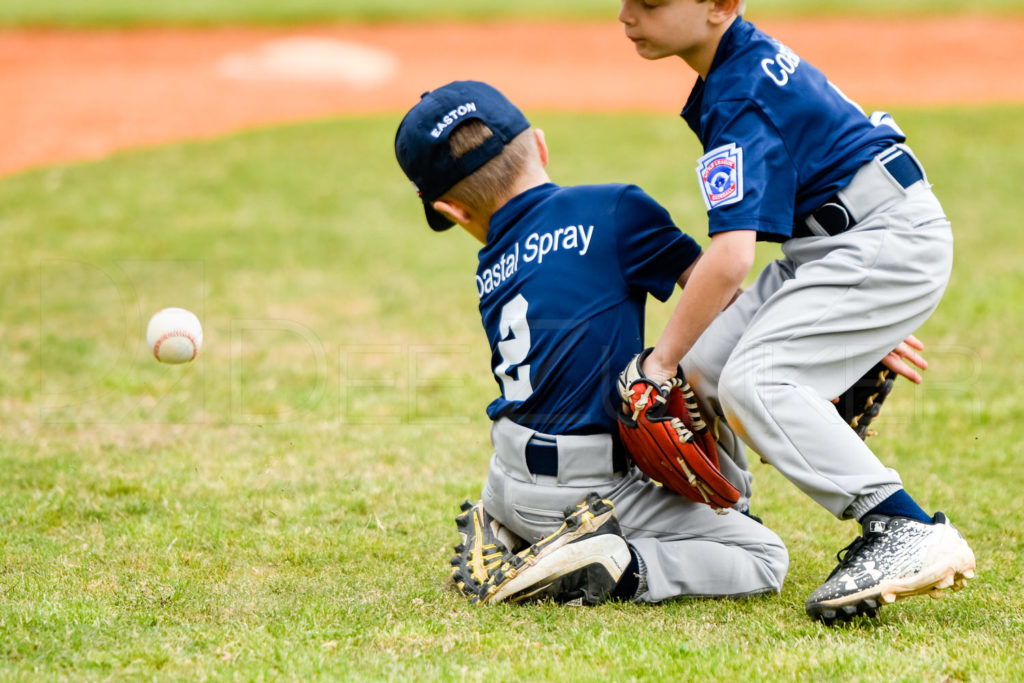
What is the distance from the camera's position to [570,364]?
9.82 feet

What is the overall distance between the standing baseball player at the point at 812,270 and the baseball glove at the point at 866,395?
0.57ft

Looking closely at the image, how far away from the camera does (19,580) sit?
3025mm

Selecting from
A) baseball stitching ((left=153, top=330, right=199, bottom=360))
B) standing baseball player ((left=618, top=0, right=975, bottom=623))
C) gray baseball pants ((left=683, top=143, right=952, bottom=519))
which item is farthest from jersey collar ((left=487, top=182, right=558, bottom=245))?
baseball stitching ((left=153, top=330, right=199, bottom=360))

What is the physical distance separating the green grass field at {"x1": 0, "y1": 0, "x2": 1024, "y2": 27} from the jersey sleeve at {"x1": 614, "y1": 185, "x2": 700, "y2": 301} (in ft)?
50.6

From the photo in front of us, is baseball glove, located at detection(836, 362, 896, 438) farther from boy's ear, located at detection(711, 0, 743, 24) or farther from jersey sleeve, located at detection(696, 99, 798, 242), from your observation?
boy's ear, located at detection(711, 0, 743, 24)

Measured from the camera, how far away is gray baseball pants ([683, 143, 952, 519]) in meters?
2.75

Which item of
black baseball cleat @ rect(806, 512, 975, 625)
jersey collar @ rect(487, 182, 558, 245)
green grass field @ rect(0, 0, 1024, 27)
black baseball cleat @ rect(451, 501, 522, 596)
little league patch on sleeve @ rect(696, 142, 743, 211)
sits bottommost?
green grass field @ rect(0, 0, 1024, 27)

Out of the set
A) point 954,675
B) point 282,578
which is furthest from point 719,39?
point 282,578

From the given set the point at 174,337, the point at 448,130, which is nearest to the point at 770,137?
the point at 448,130

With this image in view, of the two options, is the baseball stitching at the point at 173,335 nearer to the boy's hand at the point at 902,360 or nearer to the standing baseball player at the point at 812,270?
the standing baseball player at the point at 812,270

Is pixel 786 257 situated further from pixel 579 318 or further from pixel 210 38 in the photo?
pixel 210 38

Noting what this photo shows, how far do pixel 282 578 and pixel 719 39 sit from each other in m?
1.87

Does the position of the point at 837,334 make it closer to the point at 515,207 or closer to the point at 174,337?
the point at 515,207

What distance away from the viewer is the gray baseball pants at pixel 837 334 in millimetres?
2750
